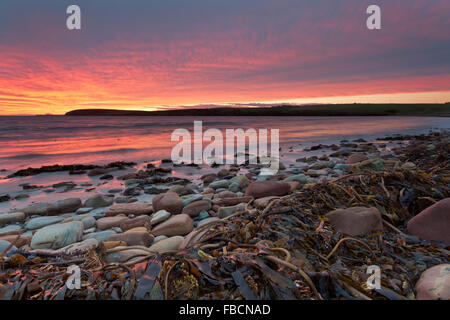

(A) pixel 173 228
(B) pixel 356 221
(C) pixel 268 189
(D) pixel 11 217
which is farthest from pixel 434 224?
(D) pixel 11 217

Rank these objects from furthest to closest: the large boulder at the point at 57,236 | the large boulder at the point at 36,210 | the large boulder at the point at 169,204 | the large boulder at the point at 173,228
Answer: the large boulder at the point at 36,210, the large boulder at the point at 169,204, the large boulder at the point at 173,228, the large boulder at the point at 57,236

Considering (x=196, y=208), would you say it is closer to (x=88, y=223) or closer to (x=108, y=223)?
(x=108, y=223)

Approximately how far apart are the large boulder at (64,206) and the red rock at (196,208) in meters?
2.25

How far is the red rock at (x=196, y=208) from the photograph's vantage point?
3881 mm

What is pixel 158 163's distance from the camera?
966cm

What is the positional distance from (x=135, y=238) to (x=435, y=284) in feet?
8.52

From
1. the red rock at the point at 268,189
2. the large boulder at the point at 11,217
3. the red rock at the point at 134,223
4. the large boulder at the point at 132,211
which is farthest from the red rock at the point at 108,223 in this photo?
the red rock at the point at 268,189

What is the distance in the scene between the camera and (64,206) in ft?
14.6

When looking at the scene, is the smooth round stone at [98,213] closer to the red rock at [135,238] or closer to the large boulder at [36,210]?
the large boulder at [36,210]

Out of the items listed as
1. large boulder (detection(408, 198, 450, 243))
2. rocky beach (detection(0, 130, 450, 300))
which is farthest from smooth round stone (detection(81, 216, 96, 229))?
large boulder (detection(408, 198, 450, 243))
